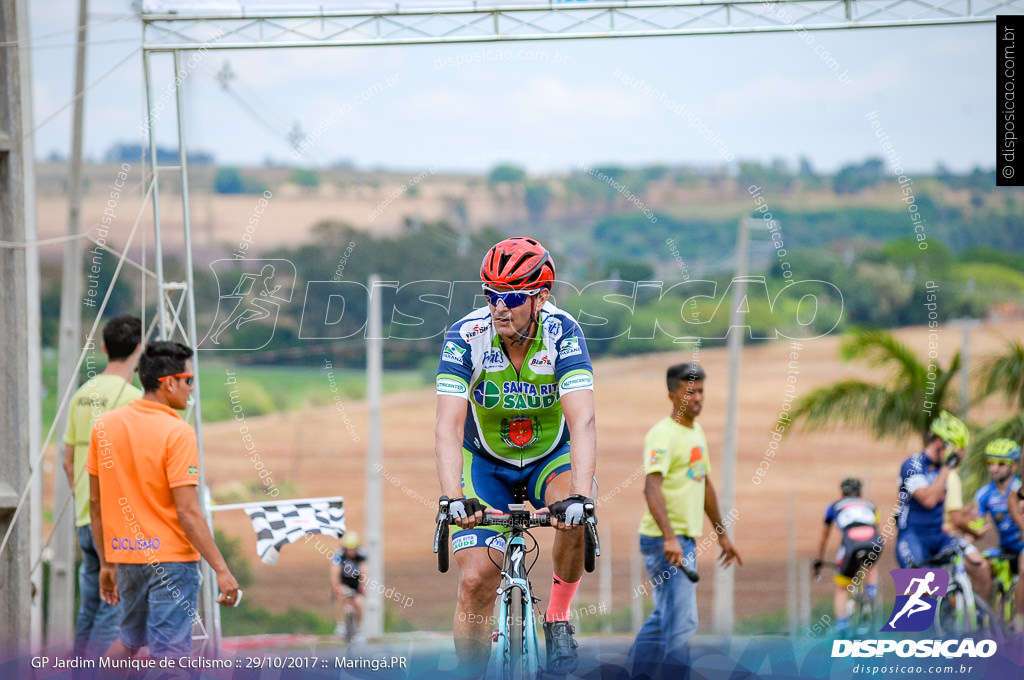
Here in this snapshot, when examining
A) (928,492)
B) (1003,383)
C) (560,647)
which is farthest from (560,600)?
(1003,383)

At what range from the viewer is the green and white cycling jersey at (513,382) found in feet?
16.8

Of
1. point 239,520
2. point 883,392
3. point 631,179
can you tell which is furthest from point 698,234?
point 883,392

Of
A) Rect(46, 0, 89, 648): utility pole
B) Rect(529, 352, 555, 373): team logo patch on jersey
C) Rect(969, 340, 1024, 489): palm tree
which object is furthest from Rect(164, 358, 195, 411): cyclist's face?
Rect(969, 340, 1024, 489): palm tree

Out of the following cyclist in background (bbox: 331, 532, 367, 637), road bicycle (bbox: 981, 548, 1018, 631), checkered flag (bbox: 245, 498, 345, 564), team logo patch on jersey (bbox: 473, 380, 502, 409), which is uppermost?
team logo patch on jersey (bbox: 473, 380, 502, 409)

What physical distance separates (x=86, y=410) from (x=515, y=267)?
3.16m

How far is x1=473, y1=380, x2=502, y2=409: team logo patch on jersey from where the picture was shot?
535 centimetres

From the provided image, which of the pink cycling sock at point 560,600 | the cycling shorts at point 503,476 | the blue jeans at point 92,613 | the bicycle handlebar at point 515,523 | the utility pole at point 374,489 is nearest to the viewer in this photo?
the bicycle handlebar at point 515,523

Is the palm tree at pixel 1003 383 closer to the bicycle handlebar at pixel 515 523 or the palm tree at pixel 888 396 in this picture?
the palm tree at pixel 888 396

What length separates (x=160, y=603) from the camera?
5.75m

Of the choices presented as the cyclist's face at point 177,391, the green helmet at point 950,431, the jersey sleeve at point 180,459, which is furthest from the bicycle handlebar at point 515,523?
the green helmet at point 950,431

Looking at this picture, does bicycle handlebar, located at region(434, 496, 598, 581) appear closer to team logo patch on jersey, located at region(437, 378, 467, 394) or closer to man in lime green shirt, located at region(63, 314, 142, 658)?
team logo patch on jersey, located at region(437, 378, 467, 394)

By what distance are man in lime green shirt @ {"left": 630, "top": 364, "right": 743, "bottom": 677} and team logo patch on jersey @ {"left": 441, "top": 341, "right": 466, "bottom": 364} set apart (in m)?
1.89

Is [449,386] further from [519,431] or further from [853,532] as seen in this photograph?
[853,532]

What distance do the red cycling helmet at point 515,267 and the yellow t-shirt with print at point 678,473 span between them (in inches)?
85.2
